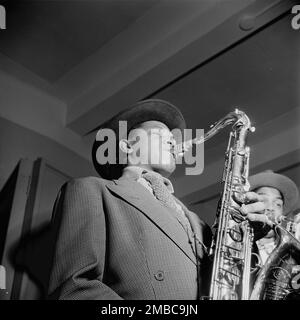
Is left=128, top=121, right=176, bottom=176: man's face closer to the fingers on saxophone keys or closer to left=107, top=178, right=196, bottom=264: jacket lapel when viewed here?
left=107, top=178, right=196, bottom=264: jacket lapel

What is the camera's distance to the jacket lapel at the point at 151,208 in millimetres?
1633

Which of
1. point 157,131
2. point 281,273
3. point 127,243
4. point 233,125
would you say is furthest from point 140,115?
point 281,273

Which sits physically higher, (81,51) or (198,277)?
(81,51)

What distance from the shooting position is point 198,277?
5.30 feet

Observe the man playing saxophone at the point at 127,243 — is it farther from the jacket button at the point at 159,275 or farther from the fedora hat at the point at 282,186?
the fedora hat at the point at 282,186

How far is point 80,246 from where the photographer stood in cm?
154

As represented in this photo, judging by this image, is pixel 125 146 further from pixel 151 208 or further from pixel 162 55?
pixel 162 55

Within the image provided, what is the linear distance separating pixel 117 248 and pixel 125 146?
1.88 feet

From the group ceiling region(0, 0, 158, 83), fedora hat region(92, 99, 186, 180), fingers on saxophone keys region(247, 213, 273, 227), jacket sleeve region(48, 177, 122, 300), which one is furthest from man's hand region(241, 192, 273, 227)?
ceiling region(0, 0, 158, 83)

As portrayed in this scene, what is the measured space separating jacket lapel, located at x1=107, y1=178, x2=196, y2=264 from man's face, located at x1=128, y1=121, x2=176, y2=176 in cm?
20

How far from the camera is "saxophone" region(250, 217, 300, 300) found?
5.41 ft
